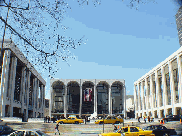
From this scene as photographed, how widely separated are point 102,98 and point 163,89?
41.3 metres

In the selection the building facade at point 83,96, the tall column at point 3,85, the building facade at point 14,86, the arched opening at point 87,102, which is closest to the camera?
the tall column at point 3,85

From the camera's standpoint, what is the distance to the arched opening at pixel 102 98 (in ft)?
292

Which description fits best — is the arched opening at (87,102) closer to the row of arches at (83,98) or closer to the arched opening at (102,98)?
the row of arches at (83,98)

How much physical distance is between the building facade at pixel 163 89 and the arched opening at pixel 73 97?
25121 millimetres

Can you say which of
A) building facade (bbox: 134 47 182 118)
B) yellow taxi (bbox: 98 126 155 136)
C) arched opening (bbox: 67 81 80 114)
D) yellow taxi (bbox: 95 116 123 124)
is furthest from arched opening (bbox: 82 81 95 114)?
yellow taxi (bbox: 98 126 155 136)

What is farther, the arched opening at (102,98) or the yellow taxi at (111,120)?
the arched opening at (102,98)

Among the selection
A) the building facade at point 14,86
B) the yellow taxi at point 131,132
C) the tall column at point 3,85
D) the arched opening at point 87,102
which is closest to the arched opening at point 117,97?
the arched opening at point 87,102

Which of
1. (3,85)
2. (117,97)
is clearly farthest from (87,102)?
(3,85)

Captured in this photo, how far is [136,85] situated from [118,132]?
67.3m

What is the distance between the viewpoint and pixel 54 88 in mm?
88812

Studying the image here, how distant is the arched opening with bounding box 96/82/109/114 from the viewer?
292 ft

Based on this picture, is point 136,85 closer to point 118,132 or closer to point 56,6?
point 118,132

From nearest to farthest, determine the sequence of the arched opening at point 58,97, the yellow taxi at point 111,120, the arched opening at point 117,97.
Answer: the yellow taxi at point 111,120 < the arched opening at point 117,97 < the arched opening at point 58,97

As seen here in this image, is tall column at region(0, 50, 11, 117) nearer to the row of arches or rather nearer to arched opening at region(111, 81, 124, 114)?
the row of arches
